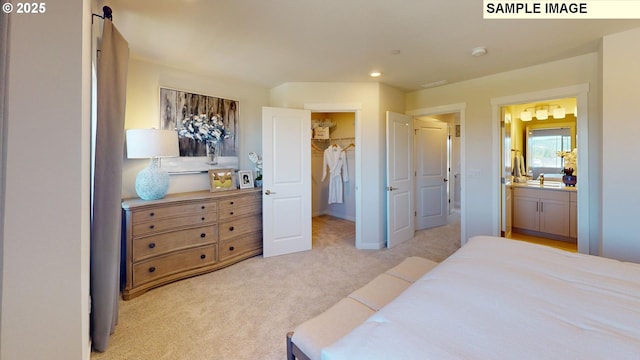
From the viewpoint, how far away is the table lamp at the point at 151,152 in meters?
2.43

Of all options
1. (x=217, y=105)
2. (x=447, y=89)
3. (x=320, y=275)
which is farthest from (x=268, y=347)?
(x=447, y=89)

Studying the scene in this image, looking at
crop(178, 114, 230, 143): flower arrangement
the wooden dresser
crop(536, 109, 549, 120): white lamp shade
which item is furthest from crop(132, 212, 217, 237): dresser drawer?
crop(536, 109, 549, 120): white lamp shade

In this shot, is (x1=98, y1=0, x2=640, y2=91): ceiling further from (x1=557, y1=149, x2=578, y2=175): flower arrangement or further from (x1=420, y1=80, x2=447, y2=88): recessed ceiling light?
(x1=557, y1=149, x2=578, y2=175): flower arrangement

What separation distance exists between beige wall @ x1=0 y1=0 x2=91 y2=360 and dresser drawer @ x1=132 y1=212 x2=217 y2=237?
1.41 meters

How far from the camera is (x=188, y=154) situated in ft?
10.2

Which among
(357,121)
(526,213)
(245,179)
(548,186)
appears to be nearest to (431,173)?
(526,213)

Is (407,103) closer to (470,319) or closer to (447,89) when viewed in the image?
(447,89)

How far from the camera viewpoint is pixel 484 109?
3.38m

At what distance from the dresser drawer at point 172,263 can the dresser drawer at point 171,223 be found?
0.89ft

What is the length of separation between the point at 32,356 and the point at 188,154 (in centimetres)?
240

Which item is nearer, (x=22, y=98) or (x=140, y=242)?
(x=22, y=98)

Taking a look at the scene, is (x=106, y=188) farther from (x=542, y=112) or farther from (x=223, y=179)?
(x=542, y=112)

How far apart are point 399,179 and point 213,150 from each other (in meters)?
2.62

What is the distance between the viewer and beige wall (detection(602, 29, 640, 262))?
2207mm
